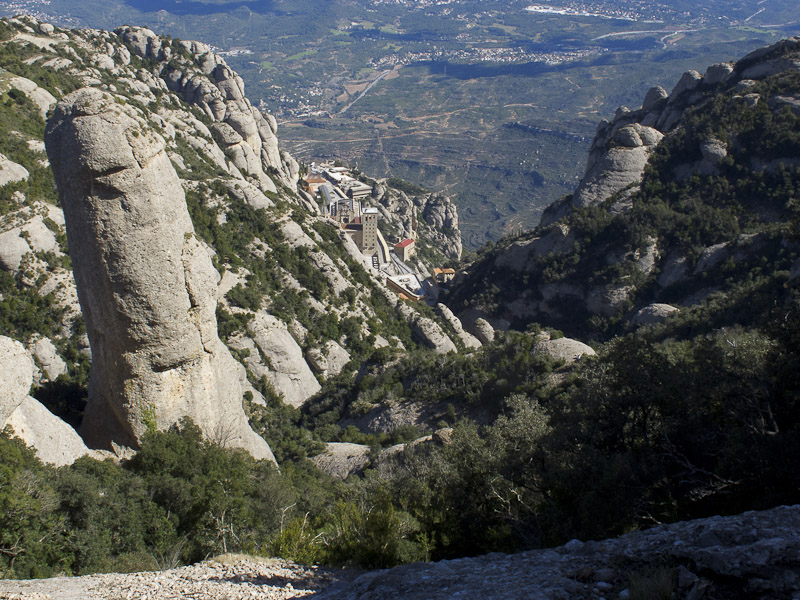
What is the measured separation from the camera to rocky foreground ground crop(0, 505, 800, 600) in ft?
23.7

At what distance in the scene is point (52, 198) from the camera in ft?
98.9

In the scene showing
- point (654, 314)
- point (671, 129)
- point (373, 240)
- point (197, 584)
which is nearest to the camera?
point (197, 584)

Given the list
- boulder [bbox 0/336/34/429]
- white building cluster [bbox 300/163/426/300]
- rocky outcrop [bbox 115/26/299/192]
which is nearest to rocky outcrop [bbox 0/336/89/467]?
boulder [bbox 0/336/34/429]

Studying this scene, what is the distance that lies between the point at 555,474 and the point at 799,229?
26.8 ft

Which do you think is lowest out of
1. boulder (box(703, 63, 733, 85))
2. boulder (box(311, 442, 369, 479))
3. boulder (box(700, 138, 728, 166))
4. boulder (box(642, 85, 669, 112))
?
boulder (box(311, 442, 369, 479))

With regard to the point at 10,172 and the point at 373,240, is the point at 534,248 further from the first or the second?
the point at 10,172

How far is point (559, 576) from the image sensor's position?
333 inches

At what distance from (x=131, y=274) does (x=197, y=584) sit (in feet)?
26.2

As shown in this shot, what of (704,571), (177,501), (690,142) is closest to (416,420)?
(177,501)

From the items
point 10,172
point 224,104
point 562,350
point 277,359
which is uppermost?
point 224,104

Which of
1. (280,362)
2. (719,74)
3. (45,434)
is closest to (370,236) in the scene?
(719,74)

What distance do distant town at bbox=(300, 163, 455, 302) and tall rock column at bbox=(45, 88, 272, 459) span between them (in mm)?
44905

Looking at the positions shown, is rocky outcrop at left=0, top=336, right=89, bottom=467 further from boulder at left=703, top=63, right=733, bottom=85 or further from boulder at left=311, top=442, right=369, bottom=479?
boulder at left=703, top=63, right=733, bottom=85

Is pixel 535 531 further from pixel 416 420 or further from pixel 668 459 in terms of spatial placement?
pixel 416 420
